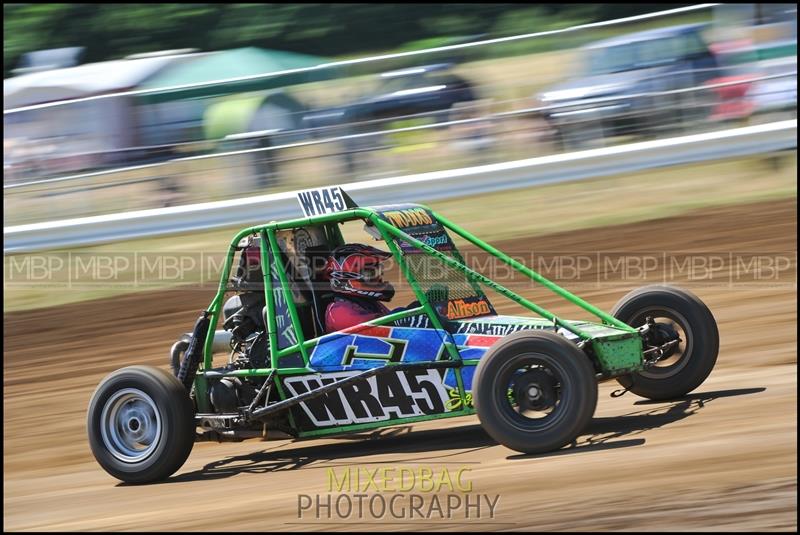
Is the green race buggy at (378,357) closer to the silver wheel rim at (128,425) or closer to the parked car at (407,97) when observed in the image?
the silver wheel rim at (128,425)

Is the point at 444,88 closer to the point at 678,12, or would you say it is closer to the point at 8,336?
the point at 678,12

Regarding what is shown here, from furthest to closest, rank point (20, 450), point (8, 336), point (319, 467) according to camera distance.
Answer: point (8, 336) < point (20, 450) < point (319, 467)

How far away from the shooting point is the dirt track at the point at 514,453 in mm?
4641

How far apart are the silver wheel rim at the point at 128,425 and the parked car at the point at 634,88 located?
5732 mm

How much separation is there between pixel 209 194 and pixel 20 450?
3.60 meters

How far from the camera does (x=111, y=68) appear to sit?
1569cm

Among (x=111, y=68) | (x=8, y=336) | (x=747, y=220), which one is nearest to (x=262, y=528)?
(x=8, y=336)

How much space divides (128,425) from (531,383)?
7.84ft

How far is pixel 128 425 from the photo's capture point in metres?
6.21

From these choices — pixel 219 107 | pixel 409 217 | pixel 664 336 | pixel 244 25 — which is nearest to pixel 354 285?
pixel 409 217

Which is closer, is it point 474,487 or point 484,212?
point 474,487

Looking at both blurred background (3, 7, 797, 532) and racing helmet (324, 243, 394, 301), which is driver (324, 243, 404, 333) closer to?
racing helmet (324, 243, 394, 301)

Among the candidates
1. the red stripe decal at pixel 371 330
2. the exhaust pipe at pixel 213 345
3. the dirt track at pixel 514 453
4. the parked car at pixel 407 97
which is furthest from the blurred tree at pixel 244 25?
the red stripe decal at pixel 371 330

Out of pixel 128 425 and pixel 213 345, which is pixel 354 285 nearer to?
pixel 213 345
